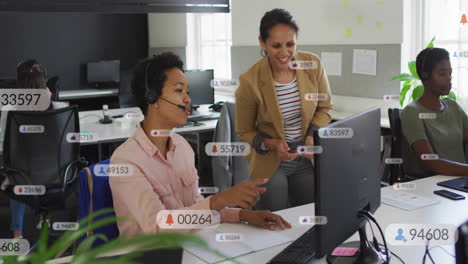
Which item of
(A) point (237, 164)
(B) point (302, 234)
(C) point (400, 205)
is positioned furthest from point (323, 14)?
(B) point (302, 234)

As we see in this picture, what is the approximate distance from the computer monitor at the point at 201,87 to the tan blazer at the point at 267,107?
Answer: 6.89ft

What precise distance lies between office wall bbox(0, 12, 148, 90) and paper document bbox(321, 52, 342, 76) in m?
4.02

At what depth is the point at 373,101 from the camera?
4273mm

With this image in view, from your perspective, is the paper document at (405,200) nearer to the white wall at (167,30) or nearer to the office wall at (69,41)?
the white wall at (167,30)

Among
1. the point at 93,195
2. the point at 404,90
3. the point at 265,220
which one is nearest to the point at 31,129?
the point at 93,195

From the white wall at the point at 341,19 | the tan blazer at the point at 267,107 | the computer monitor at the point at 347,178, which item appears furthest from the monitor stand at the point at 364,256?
the white wall at the point at 341,19

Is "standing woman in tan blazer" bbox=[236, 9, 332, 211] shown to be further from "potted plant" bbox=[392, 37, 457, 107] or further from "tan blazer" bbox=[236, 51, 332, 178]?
"potted plant" bbox=[392, 37, 457, 107]

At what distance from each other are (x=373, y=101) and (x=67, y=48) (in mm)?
4873

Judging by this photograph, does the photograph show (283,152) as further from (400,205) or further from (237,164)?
(237,164)

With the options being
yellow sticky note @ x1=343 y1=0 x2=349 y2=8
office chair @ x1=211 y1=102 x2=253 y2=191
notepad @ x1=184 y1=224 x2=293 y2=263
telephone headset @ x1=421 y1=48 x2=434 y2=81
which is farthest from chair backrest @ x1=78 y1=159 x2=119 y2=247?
yellow sticky note @ x1=343 y1=0 x2=349 y2=8

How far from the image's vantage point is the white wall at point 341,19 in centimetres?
409

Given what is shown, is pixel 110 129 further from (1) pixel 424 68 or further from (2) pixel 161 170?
(1) pixel 424 68

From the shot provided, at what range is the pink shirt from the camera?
167 centimetres

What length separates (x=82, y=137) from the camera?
360 centimetres
